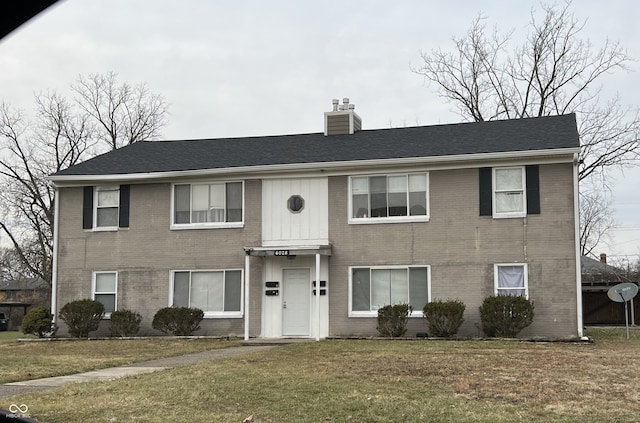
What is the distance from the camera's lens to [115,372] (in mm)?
12844

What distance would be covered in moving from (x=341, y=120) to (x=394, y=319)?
7942 millimetres

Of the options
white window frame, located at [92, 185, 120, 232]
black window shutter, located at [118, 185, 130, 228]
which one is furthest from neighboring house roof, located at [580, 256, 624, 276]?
white window frame, located at [92, 185, 120, 232]

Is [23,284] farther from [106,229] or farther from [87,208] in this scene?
[106,229]

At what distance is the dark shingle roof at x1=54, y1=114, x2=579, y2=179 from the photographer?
21094 millimetres

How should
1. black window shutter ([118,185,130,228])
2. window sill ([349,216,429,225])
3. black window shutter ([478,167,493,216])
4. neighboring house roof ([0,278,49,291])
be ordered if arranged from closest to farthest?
black window shutter ([478,167,493,216]), window sill ([349,216,429,225]), black window shutter ([118,185,130,228]), neighboring house roof ([0,278,49,291])

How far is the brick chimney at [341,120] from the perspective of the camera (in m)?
25.1

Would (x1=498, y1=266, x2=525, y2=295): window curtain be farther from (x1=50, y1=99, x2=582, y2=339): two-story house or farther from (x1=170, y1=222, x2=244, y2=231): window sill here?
(x1=170, y1=222, x2=244, y2=231): window sill

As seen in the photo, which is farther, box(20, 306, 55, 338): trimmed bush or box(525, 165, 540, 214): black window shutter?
box(20, 306, 55, 338): trimmed bush

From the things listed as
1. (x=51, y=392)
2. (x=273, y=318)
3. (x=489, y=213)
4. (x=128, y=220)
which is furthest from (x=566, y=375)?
(x=128, y=220)

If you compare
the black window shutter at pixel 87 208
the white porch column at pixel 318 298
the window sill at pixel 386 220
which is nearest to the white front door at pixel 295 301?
the white porch column at pixel 318 298

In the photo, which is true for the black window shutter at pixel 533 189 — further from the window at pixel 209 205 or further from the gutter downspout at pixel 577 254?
the window at pixel 209 205

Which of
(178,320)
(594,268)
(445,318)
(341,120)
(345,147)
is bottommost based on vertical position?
(178,320)

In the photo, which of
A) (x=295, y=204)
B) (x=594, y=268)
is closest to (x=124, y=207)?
(x=295, y=204)

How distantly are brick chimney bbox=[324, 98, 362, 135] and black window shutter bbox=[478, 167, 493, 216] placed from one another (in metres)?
5.81
